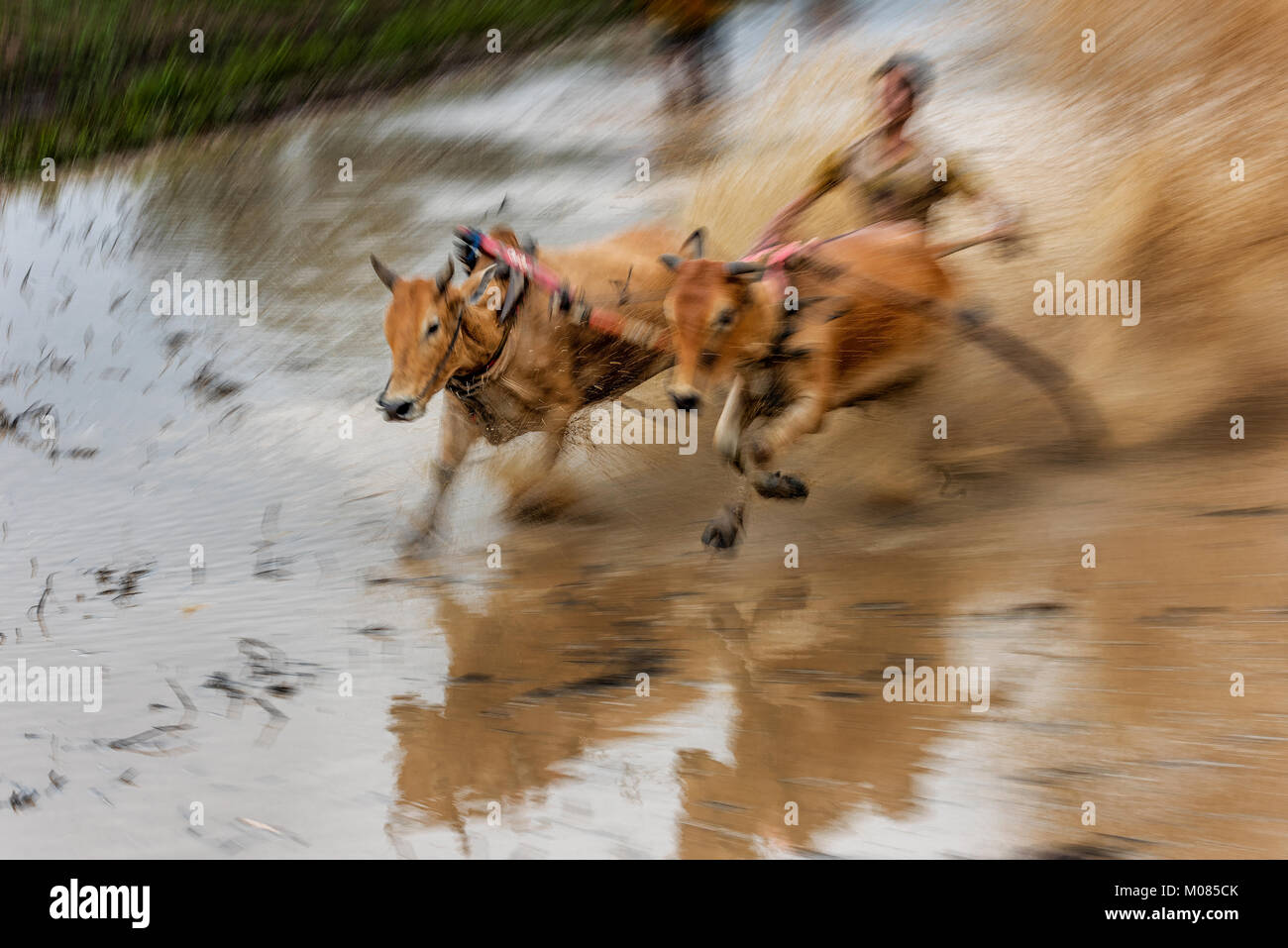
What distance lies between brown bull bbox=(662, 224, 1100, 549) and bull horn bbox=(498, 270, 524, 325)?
73 centimetres

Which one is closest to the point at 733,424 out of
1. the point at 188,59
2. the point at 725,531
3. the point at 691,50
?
the point at 725,531

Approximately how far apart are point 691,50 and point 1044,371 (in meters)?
4.43

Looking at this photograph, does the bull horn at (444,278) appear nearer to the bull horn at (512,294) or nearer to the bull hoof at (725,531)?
the bull horn at (512,294)

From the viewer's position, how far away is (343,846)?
316 cm

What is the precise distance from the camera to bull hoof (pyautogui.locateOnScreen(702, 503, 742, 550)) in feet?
16.7

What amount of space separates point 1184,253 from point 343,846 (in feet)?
17.5

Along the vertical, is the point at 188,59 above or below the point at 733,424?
above

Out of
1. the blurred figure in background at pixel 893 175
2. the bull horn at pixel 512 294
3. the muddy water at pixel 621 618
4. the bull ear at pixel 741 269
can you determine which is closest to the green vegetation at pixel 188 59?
→ the muddy water at pixel 621 618

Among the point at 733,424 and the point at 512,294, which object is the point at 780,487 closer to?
the point at 733,424

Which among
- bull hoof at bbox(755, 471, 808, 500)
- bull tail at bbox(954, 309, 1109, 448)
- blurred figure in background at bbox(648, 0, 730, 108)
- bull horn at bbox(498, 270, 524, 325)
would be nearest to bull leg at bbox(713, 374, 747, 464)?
bull hoof at bbox(755, 471, 808, 500)

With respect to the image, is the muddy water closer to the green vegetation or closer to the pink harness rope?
the pink harness rope

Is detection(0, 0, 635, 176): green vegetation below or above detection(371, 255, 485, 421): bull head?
above

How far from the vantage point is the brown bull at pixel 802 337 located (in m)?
4.81

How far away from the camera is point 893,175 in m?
5.75
